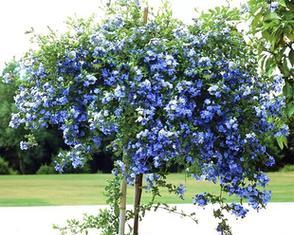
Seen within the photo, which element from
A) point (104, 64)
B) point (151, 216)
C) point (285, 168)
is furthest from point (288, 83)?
point (285, 168)

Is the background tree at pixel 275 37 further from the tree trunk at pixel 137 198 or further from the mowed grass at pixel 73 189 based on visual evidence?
the mowed grass at pixel 73 189

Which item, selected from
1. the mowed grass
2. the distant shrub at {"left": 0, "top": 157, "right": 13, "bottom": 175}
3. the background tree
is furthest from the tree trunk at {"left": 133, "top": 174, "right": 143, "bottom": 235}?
the distant shrub at {"left": 0, "top": 157, "right": 13, "bottom": 175}

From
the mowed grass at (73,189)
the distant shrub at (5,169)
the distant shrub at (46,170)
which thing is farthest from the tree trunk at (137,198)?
the distant shrub at (5,169)

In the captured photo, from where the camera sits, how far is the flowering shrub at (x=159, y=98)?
336 centimetres

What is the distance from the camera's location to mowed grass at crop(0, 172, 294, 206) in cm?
876

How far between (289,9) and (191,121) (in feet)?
4.01

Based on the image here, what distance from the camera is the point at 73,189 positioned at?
10555 mm

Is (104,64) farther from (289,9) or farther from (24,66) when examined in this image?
(289,9)

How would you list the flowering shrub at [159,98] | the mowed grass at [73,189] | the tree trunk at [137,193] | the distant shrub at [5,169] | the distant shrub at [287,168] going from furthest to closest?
the distant shrub at [5,169] < the distant shrub at [287,168] < the mowed grass at [73,189] < the tree trunk at [137,193] < the flowering shrub at [159,98]

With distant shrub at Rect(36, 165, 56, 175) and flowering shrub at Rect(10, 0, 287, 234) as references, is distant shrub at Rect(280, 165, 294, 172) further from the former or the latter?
flowering shrub at Rect(10, 0, 287, 234)

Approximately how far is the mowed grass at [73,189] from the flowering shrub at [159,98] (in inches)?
150

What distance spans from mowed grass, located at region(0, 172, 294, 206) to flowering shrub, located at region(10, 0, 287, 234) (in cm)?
380

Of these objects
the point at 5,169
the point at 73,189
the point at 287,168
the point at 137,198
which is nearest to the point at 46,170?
the point at 5,169

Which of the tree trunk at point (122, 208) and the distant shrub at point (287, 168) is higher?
the distant shrub at point (287, 168)
